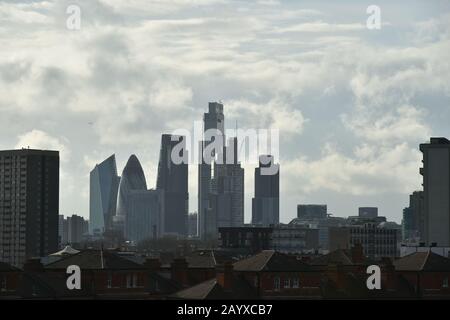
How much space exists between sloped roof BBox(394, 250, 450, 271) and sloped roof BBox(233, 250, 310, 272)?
10025mm

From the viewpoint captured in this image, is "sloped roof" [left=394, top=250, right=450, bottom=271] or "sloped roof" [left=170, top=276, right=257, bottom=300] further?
"sloped roof" [left=394, top=250, right=450, bottom=271]

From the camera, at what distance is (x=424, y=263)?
363 feet

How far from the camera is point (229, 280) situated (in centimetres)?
9469

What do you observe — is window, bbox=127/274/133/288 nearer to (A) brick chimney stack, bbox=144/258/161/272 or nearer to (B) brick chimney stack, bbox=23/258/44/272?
(A) brick chimney stack, bbox=144/258/161/272

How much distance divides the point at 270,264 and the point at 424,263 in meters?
15.3

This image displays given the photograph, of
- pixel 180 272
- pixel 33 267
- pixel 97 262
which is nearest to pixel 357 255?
pixel 180 272

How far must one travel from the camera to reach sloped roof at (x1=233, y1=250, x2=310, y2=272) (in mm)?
102456

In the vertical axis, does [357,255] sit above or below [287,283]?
above

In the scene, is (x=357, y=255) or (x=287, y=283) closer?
(x=287, y=283)

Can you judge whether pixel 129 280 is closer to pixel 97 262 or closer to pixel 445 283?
pixel 97 262

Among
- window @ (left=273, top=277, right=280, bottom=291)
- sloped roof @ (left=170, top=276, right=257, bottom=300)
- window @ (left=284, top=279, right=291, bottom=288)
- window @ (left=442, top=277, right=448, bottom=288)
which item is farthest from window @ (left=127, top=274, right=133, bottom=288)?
window @ (left=442, top=277, right=448, bottom=288)
